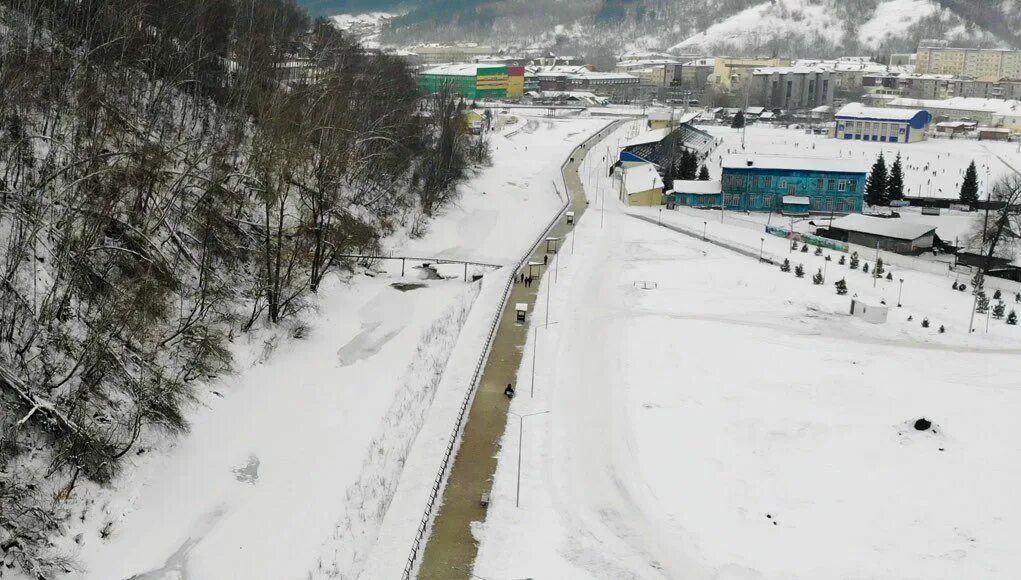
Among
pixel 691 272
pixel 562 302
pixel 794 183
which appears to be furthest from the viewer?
pixel 794 183

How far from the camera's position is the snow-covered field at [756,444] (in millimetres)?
14727

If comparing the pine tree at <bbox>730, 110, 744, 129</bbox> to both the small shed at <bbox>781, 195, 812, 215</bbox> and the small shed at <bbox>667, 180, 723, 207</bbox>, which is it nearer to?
the small shed at <bbox>667, 180, 723, 207</bbox>

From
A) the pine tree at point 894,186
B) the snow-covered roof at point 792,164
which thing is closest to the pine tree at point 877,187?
the pine tree at point 894,186

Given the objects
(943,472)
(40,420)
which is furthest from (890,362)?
(40,420)

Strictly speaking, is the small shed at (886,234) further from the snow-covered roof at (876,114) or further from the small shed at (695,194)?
the snow-covered roof at (876,114)

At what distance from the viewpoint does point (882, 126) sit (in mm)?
93188

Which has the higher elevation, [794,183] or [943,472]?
[794,183]

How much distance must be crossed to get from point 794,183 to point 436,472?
4164 centimetres

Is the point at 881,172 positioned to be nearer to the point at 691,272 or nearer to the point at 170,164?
the point at 691,272

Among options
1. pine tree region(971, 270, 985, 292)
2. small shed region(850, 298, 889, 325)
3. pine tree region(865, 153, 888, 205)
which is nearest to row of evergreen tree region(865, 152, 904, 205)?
pine tree region(865, 153, 888, 205)

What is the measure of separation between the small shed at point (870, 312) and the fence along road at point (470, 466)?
1027 cm

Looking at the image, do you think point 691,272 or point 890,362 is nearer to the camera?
point 890,362

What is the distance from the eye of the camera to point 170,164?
97.2 feet

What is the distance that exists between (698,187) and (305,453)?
3897 cm
